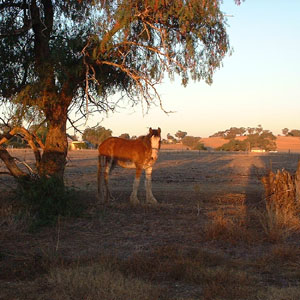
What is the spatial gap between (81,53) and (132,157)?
3792 mm

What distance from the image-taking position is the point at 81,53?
12.1 meters

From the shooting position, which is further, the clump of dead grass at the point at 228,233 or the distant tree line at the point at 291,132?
the distant tree line at the point at 291,132

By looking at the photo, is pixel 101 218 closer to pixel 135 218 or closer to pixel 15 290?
pixel 135 218

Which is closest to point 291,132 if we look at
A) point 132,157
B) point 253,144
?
point 253,144

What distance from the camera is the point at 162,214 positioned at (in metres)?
12.2

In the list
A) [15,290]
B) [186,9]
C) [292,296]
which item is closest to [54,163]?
[186,9]

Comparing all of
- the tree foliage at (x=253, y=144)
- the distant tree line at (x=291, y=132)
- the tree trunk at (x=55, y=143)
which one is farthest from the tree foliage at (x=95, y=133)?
the distant tree line at (x=291, y=132)

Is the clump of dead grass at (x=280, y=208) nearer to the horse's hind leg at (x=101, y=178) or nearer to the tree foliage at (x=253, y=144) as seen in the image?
the horse's hind leg at (x=101, y=178)

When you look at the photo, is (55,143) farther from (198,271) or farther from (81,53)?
(198,271)

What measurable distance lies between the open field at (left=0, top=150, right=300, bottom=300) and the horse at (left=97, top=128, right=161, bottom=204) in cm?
136

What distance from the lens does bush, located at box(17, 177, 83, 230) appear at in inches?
437

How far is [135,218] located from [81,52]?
14.7 ft

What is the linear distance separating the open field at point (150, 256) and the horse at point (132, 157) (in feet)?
4.45

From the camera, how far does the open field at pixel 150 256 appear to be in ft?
20.3
